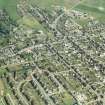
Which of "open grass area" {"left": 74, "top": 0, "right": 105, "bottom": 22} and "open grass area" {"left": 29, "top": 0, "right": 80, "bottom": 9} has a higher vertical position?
"open grass area" {"left": 29, "top": 0, "right": 80, "bottom": 9}

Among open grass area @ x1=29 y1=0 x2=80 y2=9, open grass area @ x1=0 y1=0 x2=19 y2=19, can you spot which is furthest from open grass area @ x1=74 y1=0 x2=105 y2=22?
open grass area @ x1=0 y1=0 x2=19 y2=19

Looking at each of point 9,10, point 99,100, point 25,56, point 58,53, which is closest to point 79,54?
point 58,53

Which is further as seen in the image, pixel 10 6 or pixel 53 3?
pixel 53 3

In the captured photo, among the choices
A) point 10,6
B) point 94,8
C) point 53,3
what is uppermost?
point 10,6

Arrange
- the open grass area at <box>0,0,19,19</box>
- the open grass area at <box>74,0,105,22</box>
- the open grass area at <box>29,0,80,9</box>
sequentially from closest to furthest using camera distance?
the open grass area at <box>0,0,19,19</box>, the open grass area at <box>74,0,105,22</box>, the open grass area at <box>29,0,80,9</box>

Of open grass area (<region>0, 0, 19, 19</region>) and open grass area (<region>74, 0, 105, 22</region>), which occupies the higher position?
open grass area (<region>0, 0, 19, 19</region>)

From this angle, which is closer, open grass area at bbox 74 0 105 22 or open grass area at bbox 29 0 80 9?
open grass area at bbox 74 0 105 22

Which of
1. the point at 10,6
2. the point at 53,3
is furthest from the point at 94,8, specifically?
the point at 10,6

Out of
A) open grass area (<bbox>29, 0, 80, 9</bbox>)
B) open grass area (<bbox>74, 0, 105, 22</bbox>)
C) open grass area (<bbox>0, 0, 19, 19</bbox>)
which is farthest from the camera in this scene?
open grass area (<bbox>29, 0, 80, 9</bbox>)

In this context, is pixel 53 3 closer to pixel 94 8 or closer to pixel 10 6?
pixel 94 8

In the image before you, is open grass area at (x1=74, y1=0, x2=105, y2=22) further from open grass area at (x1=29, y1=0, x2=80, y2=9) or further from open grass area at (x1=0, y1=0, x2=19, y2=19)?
open grass area at (x1=0, y1=0, x2=19, y2=19)
